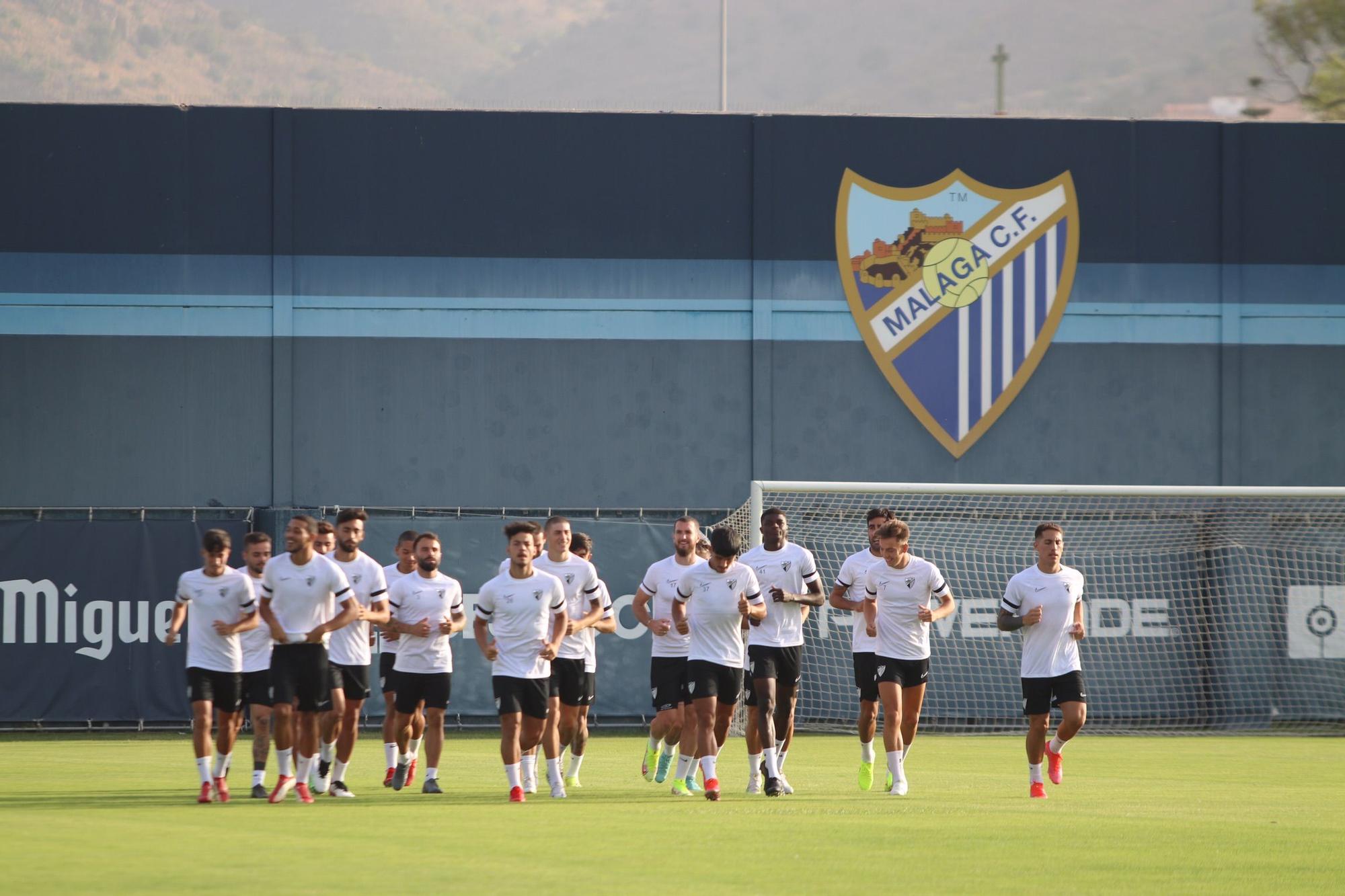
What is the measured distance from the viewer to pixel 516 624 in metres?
11.0

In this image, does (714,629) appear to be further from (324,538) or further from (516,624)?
(324,538)

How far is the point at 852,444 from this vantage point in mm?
21297

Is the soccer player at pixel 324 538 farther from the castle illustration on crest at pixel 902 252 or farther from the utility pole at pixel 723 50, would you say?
the utility pole at pixel 723 50

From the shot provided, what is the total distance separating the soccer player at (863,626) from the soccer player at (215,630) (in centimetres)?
453

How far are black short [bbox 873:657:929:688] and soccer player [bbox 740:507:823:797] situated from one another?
0.64 m

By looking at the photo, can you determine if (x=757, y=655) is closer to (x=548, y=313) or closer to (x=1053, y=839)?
(x=1053, y=839)

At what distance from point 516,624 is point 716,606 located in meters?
1.41

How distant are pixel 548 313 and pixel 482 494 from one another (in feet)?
8.42

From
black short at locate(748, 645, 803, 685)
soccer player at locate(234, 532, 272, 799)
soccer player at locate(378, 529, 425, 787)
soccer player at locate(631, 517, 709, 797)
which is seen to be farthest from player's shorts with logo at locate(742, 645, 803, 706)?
soccer player at locate(234, 532, 272, 799)

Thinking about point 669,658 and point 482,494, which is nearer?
point 669,658

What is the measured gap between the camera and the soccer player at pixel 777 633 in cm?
1165

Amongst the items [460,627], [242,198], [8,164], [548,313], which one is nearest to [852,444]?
[548,313]

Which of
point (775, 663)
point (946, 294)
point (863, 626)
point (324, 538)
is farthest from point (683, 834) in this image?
point (946, 294)

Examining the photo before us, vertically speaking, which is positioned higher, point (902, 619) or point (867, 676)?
point (902, 619)
